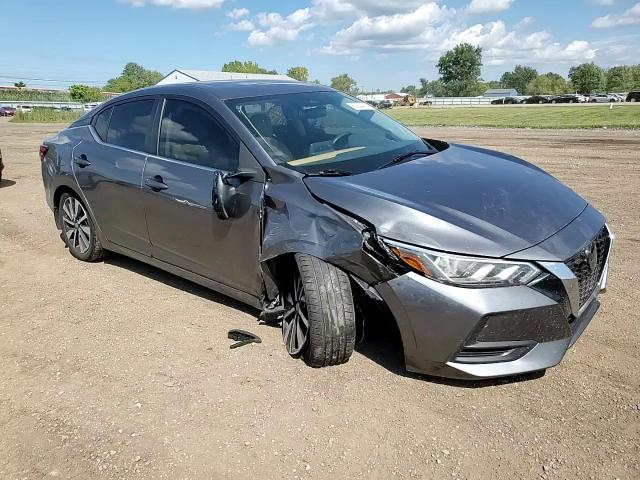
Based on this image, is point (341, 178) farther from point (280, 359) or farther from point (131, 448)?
point (131, 448)

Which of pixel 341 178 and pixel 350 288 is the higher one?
pixel 341 178

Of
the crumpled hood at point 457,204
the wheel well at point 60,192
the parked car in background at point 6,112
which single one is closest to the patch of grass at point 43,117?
the parked car in background at point 6,112

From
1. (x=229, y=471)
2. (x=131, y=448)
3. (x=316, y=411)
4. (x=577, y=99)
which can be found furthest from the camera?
(x=577, y=99)

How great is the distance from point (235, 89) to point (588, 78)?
114m

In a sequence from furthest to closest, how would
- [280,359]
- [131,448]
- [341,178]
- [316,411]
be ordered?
[280,359] < [341,178] < [316,411] < [131,448]

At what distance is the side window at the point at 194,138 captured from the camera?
3719 millimetres

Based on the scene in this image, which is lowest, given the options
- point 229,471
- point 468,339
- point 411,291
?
point 229,471

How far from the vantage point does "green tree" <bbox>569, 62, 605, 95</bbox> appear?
4018 inches

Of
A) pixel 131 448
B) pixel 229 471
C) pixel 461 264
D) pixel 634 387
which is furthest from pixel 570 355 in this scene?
pixel 131 448

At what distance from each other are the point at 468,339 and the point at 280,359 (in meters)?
1.26

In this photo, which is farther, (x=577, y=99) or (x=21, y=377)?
(x=577, y=99)

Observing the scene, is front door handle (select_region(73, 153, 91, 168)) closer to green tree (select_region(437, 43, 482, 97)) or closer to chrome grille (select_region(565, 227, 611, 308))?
chrome grille (select_region(565, 227, 611, 308))

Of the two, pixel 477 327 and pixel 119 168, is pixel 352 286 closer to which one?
pixel 477 327

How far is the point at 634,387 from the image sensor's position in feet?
9.81
